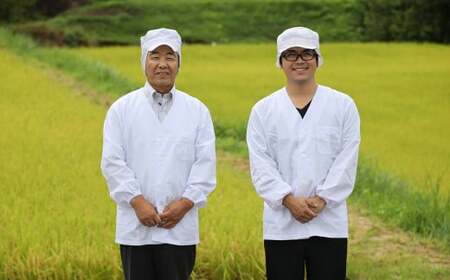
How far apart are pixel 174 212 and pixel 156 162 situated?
0.66 feet

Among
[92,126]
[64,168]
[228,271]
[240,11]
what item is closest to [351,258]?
[228,271]

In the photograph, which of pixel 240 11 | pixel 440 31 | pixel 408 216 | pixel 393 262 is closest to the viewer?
pixel 393 262

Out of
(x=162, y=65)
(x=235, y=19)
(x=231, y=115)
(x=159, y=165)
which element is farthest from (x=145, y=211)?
(x=235, y=19)

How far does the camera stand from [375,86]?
15000 millimetres

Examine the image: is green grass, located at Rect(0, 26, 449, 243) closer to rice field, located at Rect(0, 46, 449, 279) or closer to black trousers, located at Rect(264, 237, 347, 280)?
rice field, located at Rect(0, 46, 449, 279)

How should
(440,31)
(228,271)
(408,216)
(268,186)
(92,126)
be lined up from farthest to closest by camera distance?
(440,31)
(92,126)
(408,216)
(228,271)
(268,186)

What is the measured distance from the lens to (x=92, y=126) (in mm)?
9148

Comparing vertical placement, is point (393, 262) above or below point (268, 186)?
below

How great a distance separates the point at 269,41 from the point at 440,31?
16.3 feet

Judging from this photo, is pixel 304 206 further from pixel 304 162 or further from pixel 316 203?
pixel 304 162

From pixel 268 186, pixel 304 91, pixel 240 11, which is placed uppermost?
pixel 240 11

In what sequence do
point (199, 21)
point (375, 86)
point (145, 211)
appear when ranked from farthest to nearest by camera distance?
point (199, 21)
point (375, 86)
point (145, 211)

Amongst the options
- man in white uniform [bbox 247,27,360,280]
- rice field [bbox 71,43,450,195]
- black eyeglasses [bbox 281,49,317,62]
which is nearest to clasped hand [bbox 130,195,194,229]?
man in white uniform [bbox 247,27,360,280]

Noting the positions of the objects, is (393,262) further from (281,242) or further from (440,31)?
(440,31)
